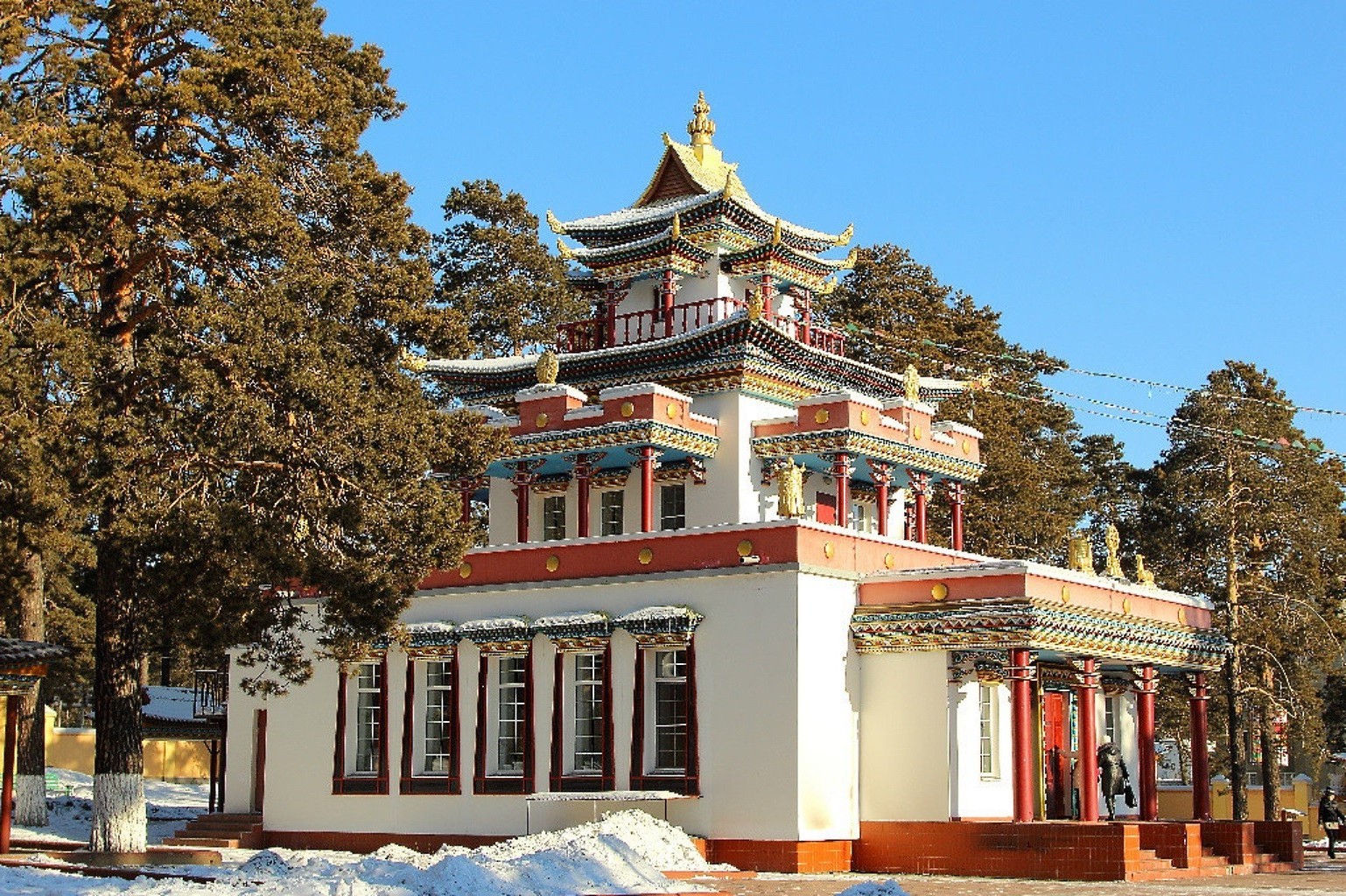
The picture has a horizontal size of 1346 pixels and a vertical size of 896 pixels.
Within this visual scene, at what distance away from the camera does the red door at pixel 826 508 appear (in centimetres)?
3578

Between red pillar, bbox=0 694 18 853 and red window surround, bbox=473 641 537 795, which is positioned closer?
red pillar, bbox=0 694 18 853

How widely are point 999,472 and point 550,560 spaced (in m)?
18.8

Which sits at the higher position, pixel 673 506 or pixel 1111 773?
pixel 673 506

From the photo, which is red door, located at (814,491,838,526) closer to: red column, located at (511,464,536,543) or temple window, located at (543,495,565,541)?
temple window, located at (543,495,565,541)

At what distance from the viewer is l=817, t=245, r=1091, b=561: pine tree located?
4650 centimetres

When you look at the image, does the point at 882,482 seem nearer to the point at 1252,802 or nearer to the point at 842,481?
the point at 842,481

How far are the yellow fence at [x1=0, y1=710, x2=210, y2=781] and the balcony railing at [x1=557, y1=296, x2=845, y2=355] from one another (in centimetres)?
2388

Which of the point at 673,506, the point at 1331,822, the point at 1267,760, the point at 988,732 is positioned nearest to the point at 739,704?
the point at 988,732

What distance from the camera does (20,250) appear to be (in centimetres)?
2323

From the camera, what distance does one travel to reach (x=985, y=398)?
47.9 m

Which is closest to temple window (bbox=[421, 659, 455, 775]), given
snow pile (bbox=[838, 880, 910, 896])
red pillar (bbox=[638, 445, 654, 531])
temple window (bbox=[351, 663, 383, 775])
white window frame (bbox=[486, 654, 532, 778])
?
white window frame (bbox=[486, 654, 532, 778])

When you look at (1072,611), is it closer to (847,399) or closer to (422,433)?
(847,399)

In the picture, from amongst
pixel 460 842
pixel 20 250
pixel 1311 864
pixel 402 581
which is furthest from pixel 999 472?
pixel 20 250

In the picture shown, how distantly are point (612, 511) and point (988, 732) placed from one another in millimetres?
9752
